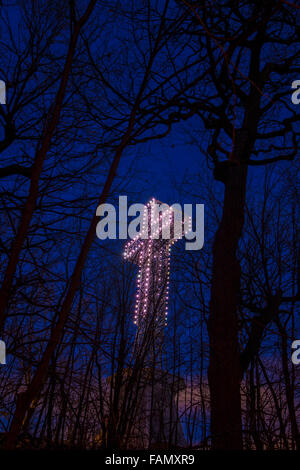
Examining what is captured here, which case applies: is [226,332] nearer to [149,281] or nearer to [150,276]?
[150,276]

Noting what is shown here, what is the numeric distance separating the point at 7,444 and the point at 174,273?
2.72 meters

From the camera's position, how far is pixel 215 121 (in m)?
3.27

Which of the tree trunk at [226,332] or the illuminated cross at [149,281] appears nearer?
the illuminated cross at [149,281]

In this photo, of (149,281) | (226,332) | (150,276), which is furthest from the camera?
(149,281)

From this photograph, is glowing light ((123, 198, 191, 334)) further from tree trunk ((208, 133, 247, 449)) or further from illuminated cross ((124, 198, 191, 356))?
tree trunk ((208, 133, 247, 449))

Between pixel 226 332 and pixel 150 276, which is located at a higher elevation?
pixel 150 276

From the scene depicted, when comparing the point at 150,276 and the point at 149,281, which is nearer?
the point at 150,276

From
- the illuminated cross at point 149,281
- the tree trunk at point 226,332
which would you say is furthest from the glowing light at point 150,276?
the tree trunk at point 226,332

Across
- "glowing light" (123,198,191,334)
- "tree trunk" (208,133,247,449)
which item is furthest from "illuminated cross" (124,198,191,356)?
"tree trunk" (208,133,247,449)

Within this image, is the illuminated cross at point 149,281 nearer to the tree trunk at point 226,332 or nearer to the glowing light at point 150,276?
the glowing light at point 150,276

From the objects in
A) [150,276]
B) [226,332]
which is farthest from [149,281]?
[226,332]

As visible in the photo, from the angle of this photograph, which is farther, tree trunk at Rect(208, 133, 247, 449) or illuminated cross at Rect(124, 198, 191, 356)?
tree trunk at Rect(208, 133, 247, 449)

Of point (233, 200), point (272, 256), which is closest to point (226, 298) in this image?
point (233, 200)

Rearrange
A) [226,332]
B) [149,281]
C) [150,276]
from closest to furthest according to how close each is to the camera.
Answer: [226,332] → [150,276] → [149,281]
